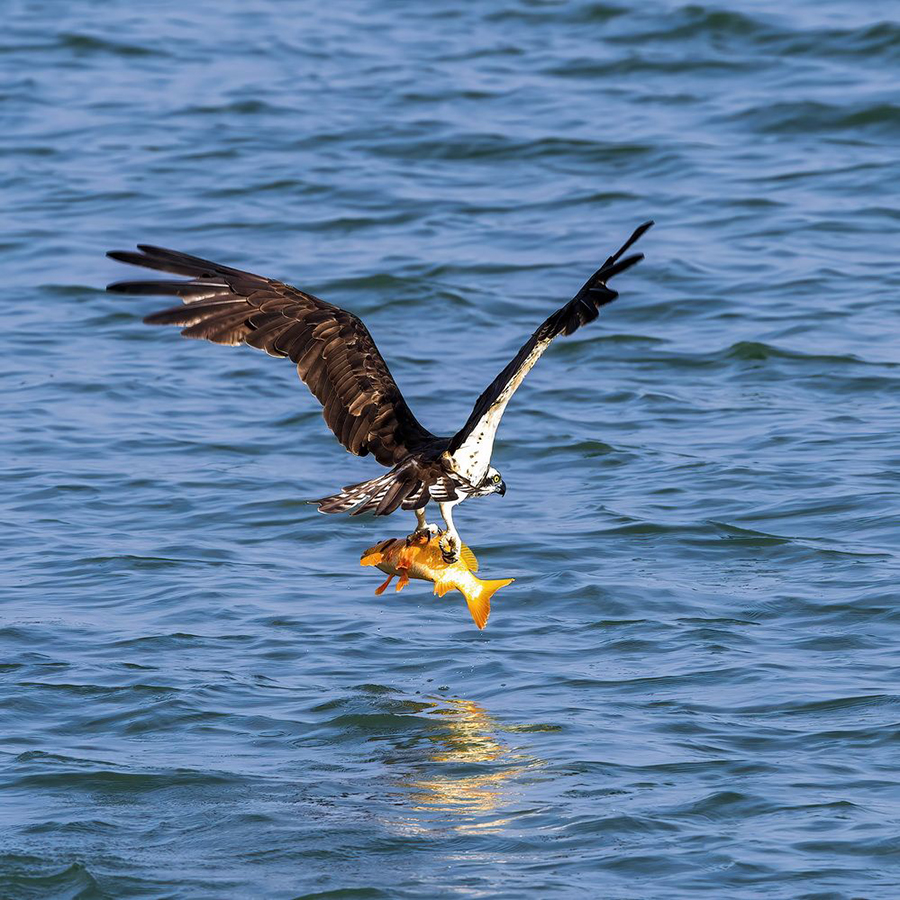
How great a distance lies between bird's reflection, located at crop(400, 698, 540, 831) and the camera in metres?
6.93

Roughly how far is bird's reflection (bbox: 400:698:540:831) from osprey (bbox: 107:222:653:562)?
72cm

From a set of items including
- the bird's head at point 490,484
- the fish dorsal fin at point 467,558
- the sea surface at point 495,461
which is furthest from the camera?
the bird's head at point 490,484

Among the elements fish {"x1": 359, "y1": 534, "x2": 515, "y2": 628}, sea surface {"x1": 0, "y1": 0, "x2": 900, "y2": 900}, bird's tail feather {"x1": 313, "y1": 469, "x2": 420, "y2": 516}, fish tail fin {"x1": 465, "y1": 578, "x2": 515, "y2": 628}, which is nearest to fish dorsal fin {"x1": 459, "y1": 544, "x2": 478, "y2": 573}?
fish {"x1": 359, "y1": 534, "x2": 515, "y2": 628}

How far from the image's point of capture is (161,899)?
6.24 m

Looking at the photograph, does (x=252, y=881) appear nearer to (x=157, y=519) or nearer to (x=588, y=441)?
(x=157, y=519)

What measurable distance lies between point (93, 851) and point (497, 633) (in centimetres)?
269

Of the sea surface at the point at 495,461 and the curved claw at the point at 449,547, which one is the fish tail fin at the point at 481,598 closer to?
the curved claw at the point at 449,547

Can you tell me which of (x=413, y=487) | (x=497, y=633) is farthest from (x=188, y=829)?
(x=497, y=633)

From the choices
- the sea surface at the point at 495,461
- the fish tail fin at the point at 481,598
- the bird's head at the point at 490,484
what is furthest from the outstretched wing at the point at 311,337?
the sea surface at the point at 495,461

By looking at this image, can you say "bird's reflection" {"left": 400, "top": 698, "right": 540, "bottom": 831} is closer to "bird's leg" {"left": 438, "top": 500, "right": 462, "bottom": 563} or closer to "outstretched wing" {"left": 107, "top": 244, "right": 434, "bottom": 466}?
"bird's leg" {"left": 438, "top": 500, "right": 462, "bottom": 563}

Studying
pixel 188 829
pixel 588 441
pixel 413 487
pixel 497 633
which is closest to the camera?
pixel 188 829

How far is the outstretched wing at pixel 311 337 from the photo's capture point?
763 centimetres

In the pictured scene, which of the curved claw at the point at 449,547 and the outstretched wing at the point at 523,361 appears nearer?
the outstretched wing at the point at 523,361

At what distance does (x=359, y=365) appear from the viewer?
8117mm
